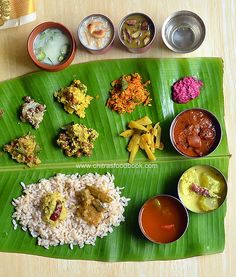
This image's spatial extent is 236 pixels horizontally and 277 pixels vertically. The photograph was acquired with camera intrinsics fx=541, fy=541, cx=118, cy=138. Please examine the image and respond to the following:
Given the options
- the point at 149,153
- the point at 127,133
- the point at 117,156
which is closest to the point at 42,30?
the point at 127,133

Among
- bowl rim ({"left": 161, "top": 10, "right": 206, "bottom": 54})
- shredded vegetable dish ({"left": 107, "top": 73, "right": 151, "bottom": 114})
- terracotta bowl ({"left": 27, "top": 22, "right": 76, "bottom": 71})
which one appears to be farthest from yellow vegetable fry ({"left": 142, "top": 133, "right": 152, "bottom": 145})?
terracotta bowl ({"left": 27, "top": 22, "right": 76, "bottom": 71})

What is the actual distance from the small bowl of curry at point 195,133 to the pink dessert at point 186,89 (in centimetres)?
17

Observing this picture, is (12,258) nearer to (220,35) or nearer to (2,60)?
(2,60)

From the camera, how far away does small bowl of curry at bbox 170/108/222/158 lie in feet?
14.7

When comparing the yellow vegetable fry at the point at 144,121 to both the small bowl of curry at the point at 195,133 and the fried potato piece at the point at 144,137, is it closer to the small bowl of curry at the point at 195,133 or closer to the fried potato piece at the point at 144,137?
the fried potato piece at the point at 144,137

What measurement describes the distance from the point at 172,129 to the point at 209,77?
0.59 meters

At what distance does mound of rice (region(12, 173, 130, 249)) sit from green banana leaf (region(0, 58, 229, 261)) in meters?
0.06

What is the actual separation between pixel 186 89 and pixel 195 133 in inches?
16.0

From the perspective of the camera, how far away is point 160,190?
4.64 metres

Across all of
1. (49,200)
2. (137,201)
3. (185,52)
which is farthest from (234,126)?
(49,200)

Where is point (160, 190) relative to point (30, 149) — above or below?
below

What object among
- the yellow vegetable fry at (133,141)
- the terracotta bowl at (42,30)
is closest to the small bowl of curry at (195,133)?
the yellow vegetable fry at (133,141)

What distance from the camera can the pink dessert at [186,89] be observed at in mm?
4605

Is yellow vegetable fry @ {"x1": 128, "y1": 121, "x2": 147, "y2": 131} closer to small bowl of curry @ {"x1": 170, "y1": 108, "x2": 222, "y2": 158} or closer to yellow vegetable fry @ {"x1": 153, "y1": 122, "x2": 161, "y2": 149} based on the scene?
yellow vegetable fry @ {"x1": 153, "y1": 122, "x2": 161, "y2": 149}
